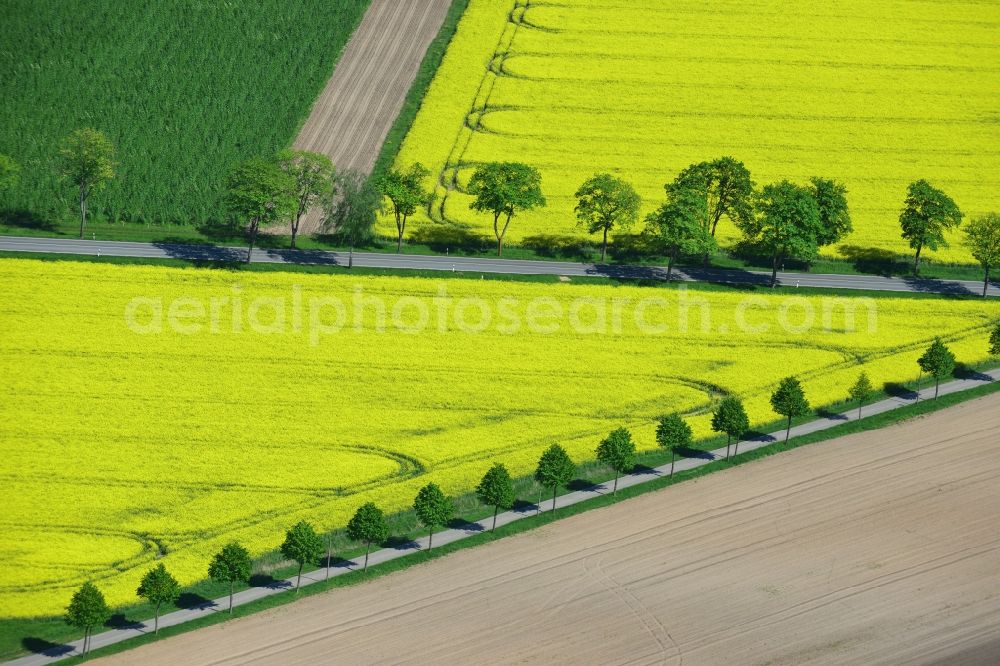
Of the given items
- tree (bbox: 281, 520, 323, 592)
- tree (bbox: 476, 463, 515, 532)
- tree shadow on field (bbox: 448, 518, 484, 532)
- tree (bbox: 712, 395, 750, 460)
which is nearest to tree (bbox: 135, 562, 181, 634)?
tree (bbox: 281, 520, 323, 592)

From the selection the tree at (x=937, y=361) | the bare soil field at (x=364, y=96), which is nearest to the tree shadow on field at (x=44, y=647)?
the bare soil field at (x=364, y=96)

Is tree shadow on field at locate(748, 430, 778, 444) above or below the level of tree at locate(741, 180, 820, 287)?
below

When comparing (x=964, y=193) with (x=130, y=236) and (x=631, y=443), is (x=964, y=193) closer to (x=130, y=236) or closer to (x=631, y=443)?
(x=631, y=443)

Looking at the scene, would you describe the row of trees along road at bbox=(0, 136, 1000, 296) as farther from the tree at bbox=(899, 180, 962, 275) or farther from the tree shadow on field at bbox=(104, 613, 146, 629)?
the tree shadow on field at bbox=(104, 613, 146, 629)

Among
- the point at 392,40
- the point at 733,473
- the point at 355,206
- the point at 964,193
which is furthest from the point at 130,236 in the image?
the point at 964,193

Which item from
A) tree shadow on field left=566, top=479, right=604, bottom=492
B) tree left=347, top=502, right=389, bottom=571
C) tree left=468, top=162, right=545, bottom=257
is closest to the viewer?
tree left=347, top=502, right=389, bottom=571

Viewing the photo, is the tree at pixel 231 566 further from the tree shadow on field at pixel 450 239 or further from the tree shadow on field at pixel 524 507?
the tree shadow on field at pixel 450 239
